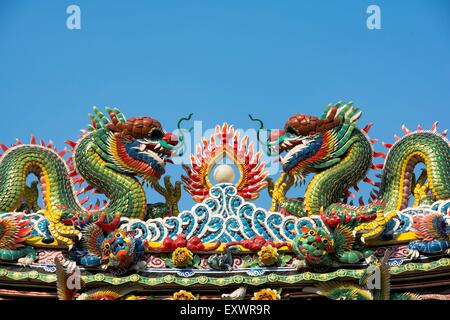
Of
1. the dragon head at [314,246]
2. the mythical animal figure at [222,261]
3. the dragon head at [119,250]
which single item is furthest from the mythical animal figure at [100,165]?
the dragon head at [314,246]

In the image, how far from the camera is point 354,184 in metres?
18.6

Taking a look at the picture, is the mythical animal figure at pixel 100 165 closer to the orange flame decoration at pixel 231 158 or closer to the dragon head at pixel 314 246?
the orange flame decoration at pixel 231 158

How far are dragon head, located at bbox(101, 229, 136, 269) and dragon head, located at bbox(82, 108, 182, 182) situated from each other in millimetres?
1509

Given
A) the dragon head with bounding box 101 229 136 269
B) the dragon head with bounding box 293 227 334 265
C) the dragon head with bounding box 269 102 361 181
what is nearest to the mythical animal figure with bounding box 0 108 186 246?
the dragon head with bounding box 101 229 136 269

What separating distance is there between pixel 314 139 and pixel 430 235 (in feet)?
8.08

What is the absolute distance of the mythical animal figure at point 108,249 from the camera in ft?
56.7

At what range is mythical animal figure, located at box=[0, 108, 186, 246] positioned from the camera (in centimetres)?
1839

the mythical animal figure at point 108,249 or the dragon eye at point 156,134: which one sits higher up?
the dragon eye at point 156,134

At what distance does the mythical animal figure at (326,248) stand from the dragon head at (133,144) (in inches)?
105

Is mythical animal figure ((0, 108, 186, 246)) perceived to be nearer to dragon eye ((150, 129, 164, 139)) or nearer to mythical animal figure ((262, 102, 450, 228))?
dragon eye ((150, 129, 164, 139))

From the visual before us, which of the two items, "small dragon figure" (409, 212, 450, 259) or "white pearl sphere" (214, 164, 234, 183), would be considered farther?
"white pearl sphere" (214, 164, 234, 183)

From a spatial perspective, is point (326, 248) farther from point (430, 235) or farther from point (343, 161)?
point (343, 161)
